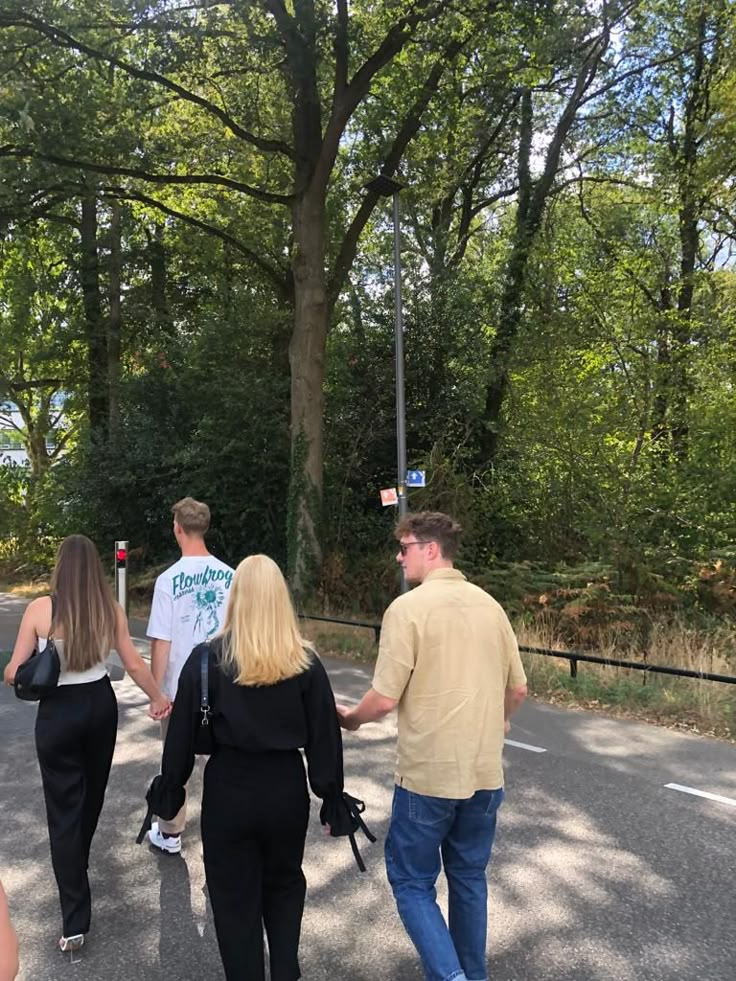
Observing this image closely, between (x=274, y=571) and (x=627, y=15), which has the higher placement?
(x=627, y=15)

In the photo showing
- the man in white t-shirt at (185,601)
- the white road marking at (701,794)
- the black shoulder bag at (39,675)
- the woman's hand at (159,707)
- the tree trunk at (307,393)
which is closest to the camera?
the black shoulder bag at (39,675)

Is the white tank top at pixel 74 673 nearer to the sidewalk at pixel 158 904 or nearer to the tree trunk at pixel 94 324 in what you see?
the sidewalk at pixel 158 904

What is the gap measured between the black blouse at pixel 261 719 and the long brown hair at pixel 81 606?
0.89m

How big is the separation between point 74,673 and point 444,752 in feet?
5.74

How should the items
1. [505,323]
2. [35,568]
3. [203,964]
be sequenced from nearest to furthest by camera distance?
1. [203,964]
2. [505,323]
3. [35,568]

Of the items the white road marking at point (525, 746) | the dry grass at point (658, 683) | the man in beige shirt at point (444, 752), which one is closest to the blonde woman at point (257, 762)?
the man in beige shirt at point (444, 752)

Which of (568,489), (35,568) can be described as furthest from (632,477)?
(35,568)

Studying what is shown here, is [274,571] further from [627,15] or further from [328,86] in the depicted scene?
[627,15]

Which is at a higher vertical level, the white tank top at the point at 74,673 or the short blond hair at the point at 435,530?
the short blond hair at the point at 435,530

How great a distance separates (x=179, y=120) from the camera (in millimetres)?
16031

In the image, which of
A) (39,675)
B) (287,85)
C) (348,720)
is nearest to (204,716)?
(348,720)

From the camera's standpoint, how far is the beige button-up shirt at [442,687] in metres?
2.76

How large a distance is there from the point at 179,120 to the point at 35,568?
41.7ft

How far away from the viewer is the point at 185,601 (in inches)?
163
